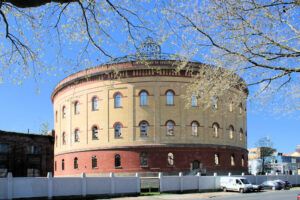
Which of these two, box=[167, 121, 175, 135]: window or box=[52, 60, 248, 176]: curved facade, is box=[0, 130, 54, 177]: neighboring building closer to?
box=[52, 60, 248, 176]: curved facade

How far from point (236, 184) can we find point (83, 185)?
14204 mm

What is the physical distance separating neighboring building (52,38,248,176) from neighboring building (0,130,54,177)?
316 inches

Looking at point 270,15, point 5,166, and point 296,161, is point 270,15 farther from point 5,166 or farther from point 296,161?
point 296,161

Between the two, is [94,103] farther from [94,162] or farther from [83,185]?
[83,185]

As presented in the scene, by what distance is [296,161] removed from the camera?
97375 mm

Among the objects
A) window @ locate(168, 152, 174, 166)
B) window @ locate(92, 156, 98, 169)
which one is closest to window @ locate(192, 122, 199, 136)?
window @ locate(168, 152, 174, 166)

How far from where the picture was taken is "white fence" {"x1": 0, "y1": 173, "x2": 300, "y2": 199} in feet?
71.6

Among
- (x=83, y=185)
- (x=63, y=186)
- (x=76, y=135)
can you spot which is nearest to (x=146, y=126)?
(x=76, y=135)

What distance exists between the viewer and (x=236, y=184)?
104 feet

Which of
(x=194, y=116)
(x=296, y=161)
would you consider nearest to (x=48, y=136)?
(x=194, y=116)

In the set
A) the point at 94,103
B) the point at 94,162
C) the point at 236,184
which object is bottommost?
the point at 236,184

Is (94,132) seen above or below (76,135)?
above

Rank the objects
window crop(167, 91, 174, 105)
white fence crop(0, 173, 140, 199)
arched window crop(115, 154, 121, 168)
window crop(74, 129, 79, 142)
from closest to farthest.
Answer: white fence crop(0, 173, 140, 199) < arched window crop(115, 154, 121, 168) < window crop(167, 91, 174, 105) < window crop(74, 129, 79, 142)

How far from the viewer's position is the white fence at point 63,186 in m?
21.6
